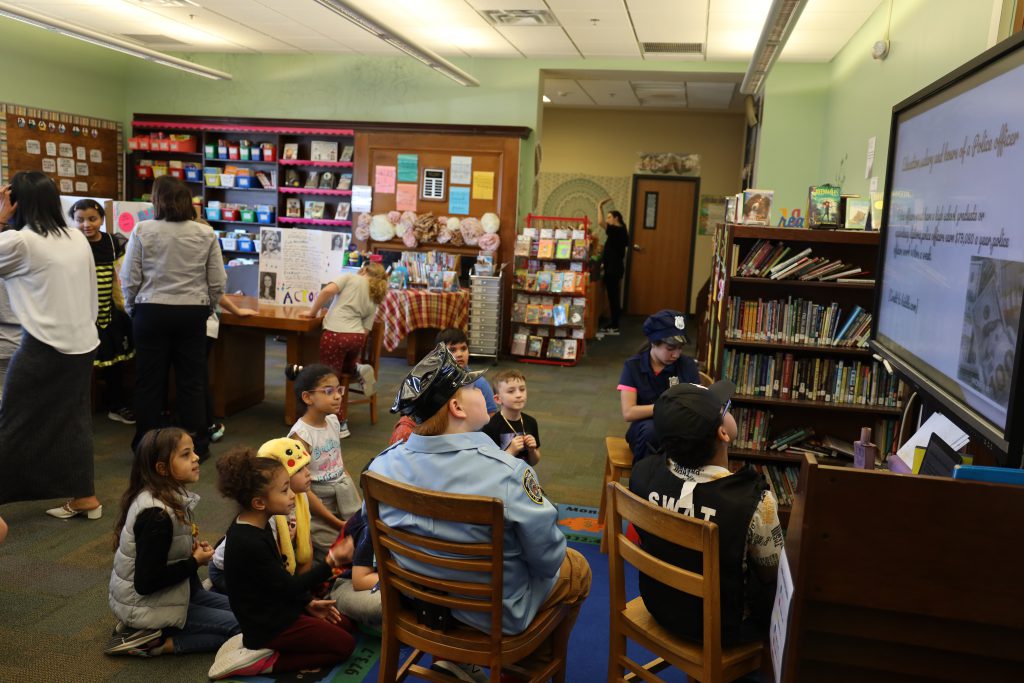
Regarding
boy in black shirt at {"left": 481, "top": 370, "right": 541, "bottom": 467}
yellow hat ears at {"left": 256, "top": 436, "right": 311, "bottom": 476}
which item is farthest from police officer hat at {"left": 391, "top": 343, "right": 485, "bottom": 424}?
boy in black shirt at {"left": 481, "top": 370, "right": 541, "bottom": 467}

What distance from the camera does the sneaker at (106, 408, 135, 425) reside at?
549 centimetres

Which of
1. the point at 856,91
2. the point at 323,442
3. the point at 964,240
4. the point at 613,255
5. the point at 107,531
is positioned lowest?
the point at 107,531

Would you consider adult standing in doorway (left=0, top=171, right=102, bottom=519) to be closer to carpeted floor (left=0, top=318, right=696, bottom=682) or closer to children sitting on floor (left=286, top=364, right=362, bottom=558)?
carpeted floor (left=0, top=318, right=696, bottom=682)

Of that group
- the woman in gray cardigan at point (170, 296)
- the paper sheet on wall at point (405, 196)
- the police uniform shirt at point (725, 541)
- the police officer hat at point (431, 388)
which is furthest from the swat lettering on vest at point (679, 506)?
the paper sheet on wall at point (405, 196)

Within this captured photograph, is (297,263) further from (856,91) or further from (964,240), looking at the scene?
(964,240)

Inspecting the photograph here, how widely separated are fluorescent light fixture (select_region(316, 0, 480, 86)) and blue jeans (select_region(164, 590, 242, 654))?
4.06 metres

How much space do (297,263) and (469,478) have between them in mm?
4556

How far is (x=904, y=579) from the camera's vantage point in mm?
1299

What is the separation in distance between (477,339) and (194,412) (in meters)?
3.84

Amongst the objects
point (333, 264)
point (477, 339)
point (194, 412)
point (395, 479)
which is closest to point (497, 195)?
point (477, 339)

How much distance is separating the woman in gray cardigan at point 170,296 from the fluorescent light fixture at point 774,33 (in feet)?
11.6

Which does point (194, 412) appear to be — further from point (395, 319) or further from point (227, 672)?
point (395, 319)

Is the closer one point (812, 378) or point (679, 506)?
point (679, 506)

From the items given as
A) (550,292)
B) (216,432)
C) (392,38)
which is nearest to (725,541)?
(216,432)
